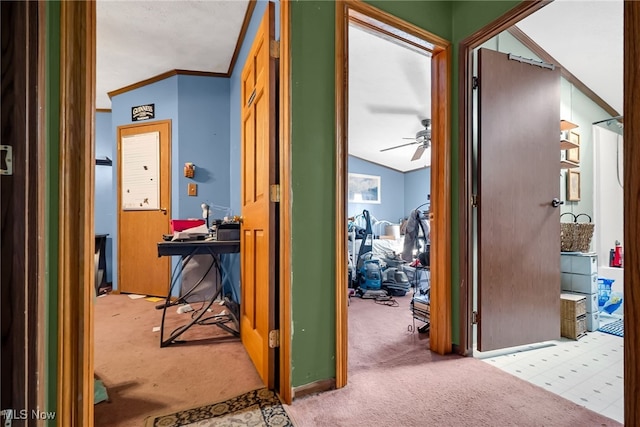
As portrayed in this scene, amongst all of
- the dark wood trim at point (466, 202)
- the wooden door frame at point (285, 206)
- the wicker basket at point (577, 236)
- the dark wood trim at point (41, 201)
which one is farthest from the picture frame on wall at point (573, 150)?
the dark wood trim at point (41, 201)

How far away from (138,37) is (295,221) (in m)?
2.71

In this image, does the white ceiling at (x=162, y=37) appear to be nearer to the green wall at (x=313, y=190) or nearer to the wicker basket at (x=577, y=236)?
the green wall at (x=313, y=190)

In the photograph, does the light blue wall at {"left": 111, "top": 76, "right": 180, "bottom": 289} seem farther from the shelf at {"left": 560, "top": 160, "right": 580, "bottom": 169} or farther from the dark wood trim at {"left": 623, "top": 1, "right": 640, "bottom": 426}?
the shelf at {"left": 560, "top": 160, "right": 580, "bottom": 169}

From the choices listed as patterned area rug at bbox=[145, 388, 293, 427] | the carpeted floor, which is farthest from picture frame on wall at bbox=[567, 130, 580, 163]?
patterned area rug at bbox=[145, 388, 293, 427]

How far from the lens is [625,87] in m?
0.80

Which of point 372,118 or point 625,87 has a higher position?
point 372,118

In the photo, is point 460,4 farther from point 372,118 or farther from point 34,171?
point 372,118

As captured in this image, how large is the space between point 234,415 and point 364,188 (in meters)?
6.37

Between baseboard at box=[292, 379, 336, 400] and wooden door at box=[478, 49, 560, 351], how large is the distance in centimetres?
102

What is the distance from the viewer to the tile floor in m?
1.48

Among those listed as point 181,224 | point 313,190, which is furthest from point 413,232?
point 181,224

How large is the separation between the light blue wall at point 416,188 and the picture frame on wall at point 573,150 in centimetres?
417

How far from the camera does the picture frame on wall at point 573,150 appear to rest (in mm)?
2910

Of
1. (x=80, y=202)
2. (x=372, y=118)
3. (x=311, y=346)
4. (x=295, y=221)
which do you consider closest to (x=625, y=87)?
(x=295, y=221)
